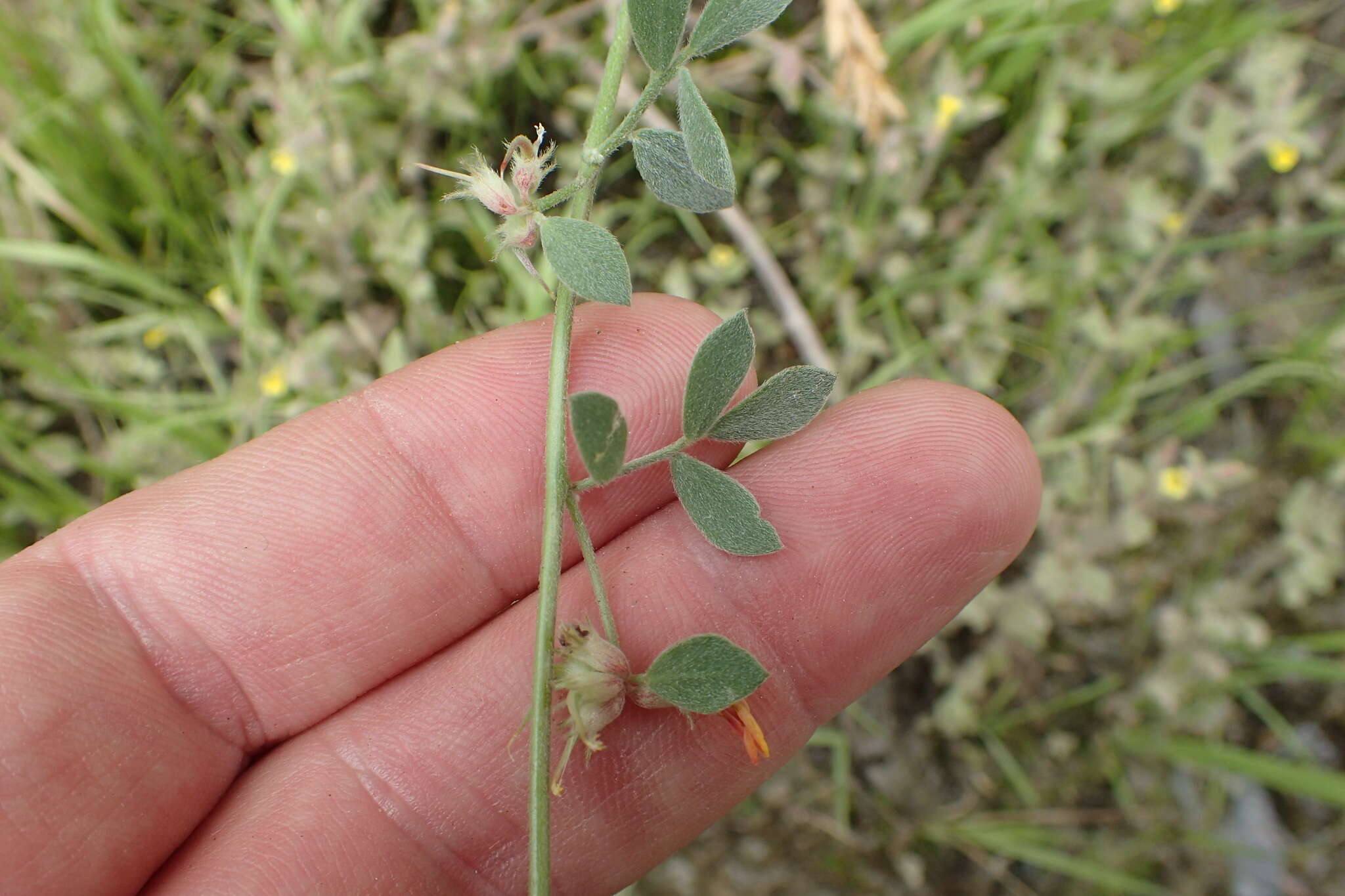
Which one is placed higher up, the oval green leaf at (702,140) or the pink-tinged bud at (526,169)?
the pink-tinged bud at (526,169)

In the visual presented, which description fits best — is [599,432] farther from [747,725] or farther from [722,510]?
[747,725]

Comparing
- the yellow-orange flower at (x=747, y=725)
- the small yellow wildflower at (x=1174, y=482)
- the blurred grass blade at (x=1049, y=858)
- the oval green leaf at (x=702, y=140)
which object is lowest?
the blurred grass blade at (x=1049, y=858)

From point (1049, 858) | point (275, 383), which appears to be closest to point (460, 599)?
point (275, 383)

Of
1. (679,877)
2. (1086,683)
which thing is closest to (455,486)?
(679,877)

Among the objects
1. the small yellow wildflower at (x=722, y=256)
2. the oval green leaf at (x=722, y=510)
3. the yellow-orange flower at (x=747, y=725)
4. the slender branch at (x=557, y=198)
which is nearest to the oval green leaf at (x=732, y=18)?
the slender branch at (x=557, y=198)

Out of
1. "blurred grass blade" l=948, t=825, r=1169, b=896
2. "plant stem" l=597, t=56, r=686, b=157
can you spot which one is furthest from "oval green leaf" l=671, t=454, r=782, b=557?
"blurred grass blade" l=948, t=825, r=1169, b=896

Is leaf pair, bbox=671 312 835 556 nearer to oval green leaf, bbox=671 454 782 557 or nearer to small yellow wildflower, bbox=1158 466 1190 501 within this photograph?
oval green leaf, bbox=671 454 782 557

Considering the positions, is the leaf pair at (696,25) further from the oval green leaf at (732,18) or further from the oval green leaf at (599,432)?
the oval green leaf at (599,432)
